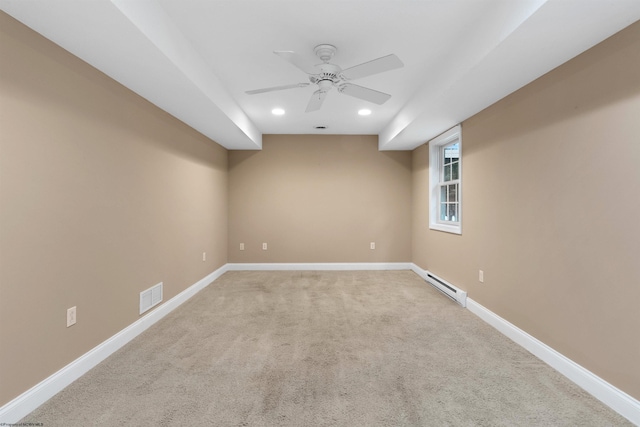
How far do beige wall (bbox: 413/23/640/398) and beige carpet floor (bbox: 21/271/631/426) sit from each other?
1.13ft

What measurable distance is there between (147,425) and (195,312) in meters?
1.79

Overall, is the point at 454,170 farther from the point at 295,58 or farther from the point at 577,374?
the point at 295,58

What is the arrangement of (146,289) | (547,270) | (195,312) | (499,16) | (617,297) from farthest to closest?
(195,312) < (146,289) < (547,270) < (499,16) < (617,297)

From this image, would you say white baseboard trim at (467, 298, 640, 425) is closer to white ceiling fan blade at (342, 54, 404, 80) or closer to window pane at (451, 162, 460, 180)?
window pane at (451, 162, 460, 180)

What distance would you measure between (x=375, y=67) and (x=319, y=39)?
0.52 m

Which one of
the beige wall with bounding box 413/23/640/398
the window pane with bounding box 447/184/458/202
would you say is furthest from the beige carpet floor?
the window pane with bounding box 447/184/458/202

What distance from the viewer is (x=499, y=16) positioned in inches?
73.2

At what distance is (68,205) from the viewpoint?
76.7 inches

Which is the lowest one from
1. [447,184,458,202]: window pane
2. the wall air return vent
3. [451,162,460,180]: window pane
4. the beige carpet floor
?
the beige carpet floor

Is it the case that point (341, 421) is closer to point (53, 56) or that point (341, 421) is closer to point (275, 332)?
point (275, 332)

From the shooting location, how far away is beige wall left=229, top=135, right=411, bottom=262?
5.41m

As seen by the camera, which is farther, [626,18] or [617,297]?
[617,297]

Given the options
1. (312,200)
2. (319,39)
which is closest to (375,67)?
(319,39)

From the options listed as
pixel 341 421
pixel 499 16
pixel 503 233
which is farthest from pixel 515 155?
pixel 341 421
